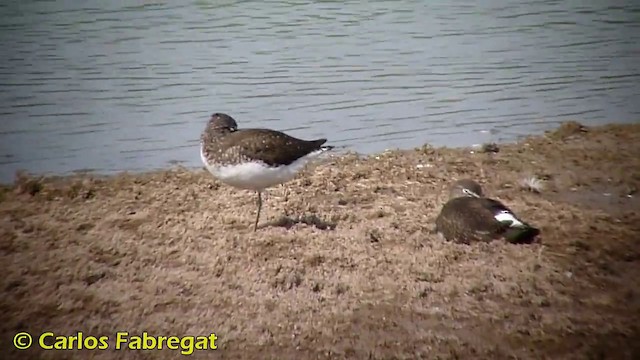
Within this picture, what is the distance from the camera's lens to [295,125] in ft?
12.4

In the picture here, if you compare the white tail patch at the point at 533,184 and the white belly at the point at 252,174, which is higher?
the white belly at the point at 252,174

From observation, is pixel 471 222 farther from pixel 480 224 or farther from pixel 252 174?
pixel 252 174

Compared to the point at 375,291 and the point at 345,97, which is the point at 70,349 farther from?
the point at 345,97

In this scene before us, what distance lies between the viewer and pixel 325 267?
7.33 feet

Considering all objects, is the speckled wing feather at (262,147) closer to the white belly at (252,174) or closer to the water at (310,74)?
the white belly at (252,174)

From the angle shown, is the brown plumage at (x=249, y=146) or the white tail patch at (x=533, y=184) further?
the white tail patch at (x=533, y=184)

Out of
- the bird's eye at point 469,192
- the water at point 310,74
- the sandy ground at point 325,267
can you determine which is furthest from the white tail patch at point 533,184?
the water at point 310,74

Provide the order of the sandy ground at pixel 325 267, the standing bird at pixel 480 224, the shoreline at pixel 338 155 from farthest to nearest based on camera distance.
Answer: the shoreline at pixel 338 155 < the standing bird at pixel 480 224 < the sandy ground at pixel 325 267

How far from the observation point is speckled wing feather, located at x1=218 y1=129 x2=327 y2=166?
2.61 m

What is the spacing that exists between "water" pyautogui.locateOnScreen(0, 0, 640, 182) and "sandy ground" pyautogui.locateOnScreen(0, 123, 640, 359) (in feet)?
1.26

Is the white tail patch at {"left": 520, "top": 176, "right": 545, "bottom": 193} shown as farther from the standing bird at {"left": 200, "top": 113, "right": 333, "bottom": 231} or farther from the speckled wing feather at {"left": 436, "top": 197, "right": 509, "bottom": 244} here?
the standing bird at {"left": 200, "top": 113, "right": 333, "bottom": 231}

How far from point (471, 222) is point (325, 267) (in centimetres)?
68

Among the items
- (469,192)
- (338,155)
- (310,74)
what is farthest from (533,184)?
(310,74)

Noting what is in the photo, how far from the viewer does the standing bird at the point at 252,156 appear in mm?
2592
